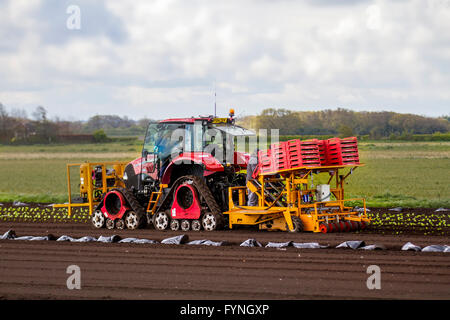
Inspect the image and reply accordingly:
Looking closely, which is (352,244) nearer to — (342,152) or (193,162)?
(342,152)

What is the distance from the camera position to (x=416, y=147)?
131 feet

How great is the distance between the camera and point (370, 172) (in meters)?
37.0

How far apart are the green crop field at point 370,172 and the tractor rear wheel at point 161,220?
28.8 ft

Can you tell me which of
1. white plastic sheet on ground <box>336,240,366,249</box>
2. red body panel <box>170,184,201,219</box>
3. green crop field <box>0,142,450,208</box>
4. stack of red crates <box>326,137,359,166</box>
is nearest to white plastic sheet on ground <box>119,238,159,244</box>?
red body panel <box>170,184,201,219</box>

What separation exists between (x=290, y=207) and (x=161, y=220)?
337cm

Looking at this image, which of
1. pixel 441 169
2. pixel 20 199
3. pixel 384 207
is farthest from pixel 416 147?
pixel 20 199

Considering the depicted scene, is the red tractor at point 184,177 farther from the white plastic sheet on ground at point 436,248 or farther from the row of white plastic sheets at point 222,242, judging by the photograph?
the white plastic sheet on ground at point 436,248

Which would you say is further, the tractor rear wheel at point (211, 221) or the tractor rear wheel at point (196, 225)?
the tractor rear wheel at point (196, 225)

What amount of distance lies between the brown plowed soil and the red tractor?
1.42m

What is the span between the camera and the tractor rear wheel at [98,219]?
1647 centimetres

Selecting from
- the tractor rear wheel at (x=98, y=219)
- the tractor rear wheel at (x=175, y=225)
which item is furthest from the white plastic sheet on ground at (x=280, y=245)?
the tractor rear wheel at (x=98, y=219)

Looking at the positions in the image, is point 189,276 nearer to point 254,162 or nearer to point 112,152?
point 254,162

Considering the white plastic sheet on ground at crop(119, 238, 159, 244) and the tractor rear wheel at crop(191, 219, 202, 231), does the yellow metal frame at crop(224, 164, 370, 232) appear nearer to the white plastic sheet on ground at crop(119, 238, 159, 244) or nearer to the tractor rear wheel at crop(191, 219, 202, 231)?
the tractor rear wheel at crop(191, 219, 202, 231)
